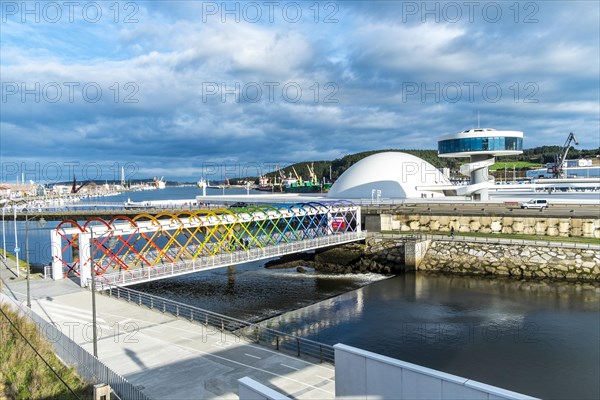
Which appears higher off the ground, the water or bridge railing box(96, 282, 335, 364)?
bridge railing box(96, 282, 335, 364)

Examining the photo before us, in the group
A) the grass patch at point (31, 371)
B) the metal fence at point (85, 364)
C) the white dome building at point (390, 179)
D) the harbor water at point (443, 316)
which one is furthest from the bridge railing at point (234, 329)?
the white dome building at point (390, 179)

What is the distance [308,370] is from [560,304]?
2521 centimetres

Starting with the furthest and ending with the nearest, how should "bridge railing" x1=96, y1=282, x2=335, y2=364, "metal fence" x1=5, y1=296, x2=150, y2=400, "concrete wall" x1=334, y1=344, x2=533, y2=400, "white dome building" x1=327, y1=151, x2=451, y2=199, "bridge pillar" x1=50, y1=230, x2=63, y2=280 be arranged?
1. "white dome building" x1=327, y1=151, x2=451, y2=199
2. "bridge pillar" x1=50, y1=230, x2=63, y2=280
3. "bridge railing" x1=96, y1=282, x2=335, y2=364
4. "metal fence" x1=5, y1=296, x2=150, y2=400
5. "concrete wall" x1=334, y1=344, x2=533, y2=400

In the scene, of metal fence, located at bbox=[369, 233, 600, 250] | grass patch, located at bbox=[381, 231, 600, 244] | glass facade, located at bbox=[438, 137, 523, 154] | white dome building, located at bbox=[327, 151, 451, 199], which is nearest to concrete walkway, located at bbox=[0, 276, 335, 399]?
metal fence, located at bbox=[369, 233, 600, 250]

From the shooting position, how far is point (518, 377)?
20.4 metres

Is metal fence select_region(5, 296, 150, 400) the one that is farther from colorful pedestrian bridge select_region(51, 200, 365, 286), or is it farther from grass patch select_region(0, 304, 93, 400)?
colorful pedestrian bridge select_region(51, 200, 365, 286)

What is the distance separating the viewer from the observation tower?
7269cm

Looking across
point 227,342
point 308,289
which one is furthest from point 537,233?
point 227,342

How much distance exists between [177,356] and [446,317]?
19.8 meters

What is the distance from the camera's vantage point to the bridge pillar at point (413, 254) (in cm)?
4406

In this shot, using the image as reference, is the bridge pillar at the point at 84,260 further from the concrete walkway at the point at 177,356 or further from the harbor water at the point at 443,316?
the harbor water at the point at 443,316

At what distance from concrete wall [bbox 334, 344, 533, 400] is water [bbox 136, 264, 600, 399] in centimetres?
1209

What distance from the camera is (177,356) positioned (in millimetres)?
16422

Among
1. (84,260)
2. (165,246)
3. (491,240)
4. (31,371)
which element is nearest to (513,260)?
(491,240)
